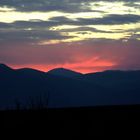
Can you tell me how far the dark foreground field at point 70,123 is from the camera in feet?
88.7

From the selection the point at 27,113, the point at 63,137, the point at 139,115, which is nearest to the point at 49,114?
the point at 27,113

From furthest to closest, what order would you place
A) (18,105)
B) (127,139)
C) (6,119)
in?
(18,105) < (6,119) < (127,139)

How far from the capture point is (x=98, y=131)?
27250 millimetres

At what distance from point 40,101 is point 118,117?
4884mm

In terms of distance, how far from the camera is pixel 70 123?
28.0 metres

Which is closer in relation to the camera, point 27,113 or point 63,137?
point 63,137

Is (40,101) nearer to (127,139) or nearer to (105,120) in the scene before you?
(105,120)

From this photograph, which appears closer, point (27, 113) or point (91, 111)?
point (27, 113)

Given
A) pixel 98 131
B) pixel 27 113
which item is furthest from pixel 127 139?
pixel 27 113

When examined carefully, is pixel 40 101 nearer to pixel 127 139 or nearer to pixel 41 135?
pixel 41 135

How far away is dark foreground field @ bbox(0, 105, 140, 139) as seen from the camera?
2703 centimetres

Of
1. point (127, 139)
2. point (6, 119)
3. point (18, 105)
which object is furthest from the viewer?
point (18, 105)

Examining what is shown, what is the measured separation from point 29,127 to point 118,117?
202 inches

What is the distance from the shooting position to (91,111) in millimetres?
31203
